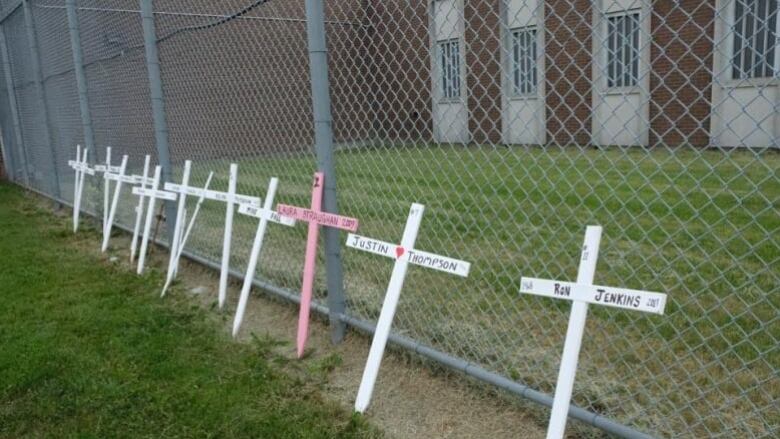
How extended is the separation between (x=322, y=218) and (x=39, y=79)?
24.7ft

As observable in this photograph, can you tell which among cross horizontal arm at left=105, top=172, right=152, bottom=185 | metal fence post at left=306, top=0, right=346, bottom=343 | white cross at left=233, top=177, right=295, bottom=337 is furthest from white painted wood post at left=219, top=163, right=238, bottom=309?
cross horizontal arm at left=105, top=172, right=152, bottom=185

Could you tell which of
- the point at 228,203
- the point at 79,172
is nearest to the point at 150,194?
the point at 228,203

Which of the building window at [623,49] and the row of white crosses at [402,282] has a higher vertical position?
the building window at [623,49]

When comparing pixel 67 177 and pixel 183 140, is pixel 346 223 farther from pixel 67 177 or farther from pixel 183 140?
pixel 67 177

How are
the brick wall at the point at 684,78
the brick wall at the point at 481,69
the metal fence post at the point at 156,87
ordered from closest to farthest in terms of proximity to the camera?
1. the brick wall at the point at 684,78
2. the brick wall at the point at 481,69
3. the metal fence post at the point at 156,87

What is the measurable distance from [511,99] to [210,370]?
84.6 inches

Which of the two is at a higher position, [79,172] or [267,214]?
[267,214]

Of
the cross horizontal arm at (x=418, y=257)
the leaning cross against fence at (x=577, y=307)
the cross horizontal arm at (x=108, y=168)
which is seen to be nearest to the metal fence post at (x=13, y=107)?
the cross horizontal arm at (x=108, y=168)

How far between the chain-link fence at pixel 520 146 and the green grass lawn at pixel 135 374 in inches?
27.0

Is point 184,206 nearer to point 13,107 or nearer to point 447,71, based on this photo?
point 447,71

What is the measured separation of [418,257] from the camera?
2.78 m

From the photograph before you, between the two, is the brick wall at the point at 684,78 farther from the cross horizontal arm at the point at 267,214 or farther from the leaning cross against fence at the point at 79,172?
the leaning cross against fence at the point at 79,172

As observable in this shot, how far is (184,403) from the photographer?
3.23 metres

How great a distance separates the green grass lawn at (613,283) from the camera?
105 inches
